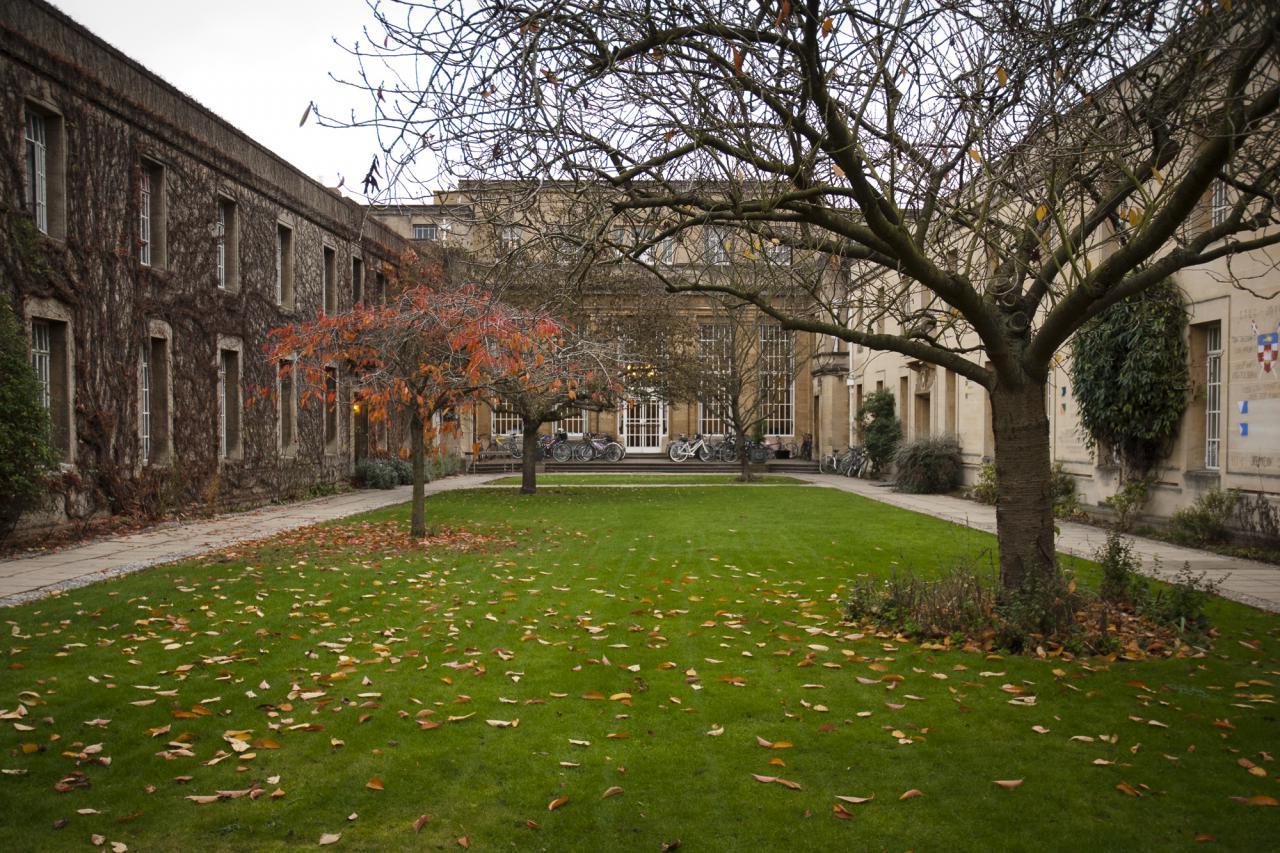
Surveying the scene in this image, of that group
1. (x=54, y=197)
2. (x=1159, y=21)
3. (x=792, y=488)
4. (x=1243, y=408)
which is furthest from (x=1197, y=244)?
(x=792, y=488)

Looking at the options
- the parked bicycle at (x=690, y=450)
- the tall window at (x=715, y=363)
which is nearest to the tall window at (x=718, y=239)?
the tall window at (x=715, y=363)

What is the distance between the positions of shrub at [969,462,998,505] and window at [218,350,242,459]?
14673mm

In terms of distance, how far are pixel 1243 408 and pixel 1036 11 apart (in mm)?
7838

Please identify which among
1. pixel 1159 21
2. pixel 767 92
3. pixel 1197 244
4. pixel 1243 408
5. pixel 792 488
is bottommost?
pixel 792 488

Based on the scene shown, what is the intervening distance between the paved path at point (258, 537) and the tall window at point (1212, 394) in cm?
164

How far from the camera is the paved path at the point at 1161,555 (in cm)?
866

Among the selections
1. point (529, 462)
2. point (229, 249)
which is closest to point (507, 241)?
point (229, 249)

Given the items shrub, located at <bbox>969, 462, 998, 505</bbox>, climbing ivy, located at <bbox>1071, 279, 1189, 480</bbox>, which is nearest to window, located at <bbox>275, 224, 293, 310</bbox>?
shrub, located at <bbox>969, 462, 998, 505</bbox>

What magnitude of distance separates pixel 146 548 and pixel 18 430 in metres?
1.94

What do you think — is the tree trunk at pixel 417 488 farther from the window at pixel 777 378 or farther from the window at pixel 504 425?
the window at pixel 504 425

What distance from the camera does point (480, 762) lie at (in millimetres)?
4270

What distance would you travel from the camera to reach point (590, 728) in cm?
472

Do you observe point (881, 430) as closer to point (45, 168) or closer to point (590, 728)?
point (45, 168)

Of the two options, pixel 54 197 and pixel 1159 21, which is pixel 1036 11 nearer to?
pixel 1159 21
